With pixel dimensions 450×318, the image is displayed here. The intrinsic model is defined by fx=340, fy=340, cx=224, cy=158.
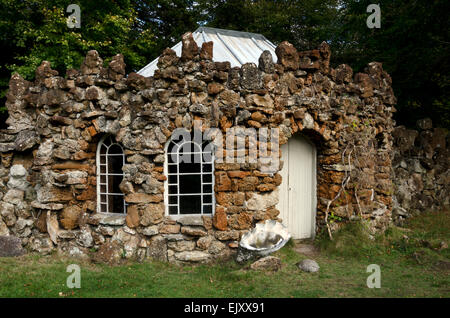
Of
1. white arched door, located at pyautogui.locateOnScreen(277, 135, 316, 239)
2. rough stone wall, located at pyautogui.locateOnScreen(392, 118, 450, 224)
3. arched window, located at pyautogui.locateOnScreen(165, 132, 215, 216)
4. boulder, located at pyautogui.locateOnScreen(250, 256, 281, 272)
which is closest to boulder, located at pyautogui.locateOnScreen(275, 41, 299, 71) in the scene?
white arched door, located at pyautogui.locateOnScreen(277, 135, 316, 239)

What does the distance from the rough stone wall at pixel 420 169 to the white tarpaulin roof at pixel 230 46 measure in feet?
17.0

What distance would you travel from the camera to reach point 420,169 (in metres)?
11.1

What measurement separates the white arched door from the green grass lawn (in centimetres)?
74

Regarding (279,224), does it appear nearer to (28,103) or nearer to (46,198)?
(46,198)

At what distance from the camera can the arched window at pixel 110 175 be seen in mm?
7668

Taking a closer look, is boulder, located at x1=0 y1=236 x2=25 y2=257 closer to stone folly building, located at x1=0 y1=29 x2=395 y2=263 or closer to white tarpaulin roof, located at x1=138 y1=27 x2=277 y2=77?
stone folly building, located at x1=0 y1=29 x2=395 y2=263

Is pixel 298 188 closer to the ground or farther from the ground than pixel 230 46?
closer to the ground

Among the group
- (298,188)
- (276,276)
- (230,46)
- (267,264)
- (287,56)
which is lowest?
(276,276)

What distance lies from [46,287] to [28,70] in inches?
312

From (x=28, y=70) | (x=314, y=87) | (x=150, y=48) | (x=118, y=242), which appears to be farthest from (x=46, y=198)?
(x=150, y=48)

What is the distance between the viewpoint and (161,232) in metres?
6.93

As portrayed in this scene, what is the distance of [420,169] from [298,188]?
538 centimetres

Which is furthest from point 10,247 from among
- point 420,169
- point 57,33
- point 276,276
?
point 420,169

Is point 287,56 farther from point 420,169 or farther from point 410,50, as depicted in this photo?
point 420,169
